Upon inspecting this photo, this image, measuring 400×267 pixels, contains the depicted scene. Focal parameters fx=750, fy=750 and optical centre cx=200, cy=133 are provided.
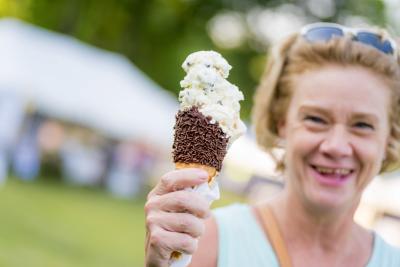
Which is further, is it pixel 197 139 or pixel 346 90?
pixel 346 90

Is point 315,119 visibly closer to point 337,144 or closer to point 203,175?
point 337,144

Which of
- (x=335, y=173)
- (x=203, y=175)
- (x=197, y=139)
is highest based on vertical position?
(x=335, y=173)

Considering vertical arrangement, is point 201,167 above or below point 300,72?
below

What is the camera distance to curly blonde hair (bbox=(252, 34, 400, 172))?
9.36 feet

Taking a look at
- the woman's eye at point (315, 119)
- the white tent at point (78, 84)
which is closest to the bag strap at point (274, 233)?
the woman's eye at point (315, 119)

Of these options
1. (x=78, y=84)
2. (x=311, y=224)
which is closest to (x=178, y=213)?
(x=311, y=224)

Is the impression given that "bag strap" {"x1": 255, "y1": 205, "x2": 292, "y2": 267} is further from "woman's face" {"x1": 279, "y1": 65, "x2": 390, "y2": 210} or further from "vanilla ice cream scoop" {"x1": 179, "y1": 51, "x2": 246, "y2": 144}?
"vanilla ice cream scoop" {"x1": 179, "y1": 51, "x2": 246, "y2": 144}

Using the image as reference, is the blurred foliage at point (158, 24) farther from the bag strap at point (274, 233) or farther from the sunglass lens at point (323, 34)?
the bag strap at point (274, 233)

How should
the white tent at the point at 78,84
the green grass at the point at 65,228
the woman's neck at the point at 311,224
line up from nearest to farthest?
the woman's neck at the point at 311,224 → the green grass at the point at 65,228 → the white tent at the point at 78,84

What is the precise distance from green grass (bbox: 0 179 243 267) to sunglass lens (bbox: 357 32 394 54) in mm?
7125

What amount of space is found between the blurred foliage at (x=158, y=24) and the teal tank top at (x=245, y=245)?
27720 millimetres

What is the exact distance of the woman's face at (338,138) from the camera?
2.72 meters

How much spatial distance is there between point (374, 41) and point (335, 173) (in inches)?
21.7

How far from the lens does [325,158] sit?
2.72m
